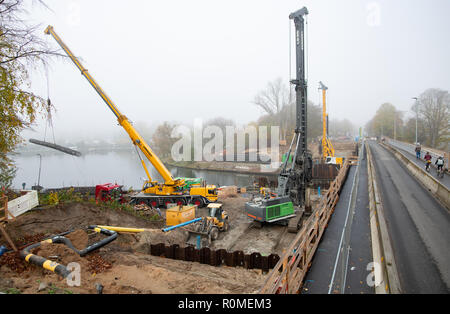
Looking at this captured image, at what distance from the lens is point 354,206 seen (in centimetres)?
1084

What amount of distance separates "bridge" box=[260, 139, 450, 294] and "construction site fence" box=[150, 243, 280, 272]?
1652 mm

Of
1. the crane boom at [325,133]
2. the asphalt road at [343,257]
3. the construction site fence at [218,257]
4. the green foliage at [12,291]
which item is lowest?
the construction site fence at [218,257]

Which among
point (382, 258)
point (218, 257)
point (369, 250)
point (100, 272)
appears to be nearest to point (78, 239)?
point (100, 272)

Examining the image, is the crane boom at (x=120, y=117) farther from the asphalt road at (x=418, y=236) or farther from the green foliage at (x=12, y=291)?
the asphalt road at (x=418, y=236)

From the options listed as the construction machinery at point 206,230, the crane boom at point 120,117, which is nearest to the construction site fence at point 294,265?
the construction machinery at point 206,230

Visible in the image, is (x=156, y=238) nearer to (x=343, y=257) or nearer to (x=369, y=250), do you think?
(x=343, y=257)

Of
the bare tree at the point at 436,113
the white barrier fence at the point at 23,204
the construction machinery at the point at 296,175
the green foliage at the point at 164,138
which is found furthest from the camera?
the green foliage at the point at 164,138

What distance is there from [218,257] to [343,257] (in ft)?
18.1

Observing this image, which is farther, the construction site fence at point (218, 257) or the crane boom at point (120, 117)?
the crane boom at point (120, 117)

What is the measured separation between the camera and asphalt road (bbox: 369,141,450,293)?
5945 millimetres

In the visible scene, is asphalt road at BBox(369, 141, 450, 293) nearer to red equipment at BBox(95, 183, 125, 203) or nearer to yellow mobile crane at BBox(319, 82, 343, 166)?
yellow mobile crane at BBox(319, 82, 343, 166)

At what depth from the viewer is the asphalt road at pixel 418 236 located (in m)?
5.95
